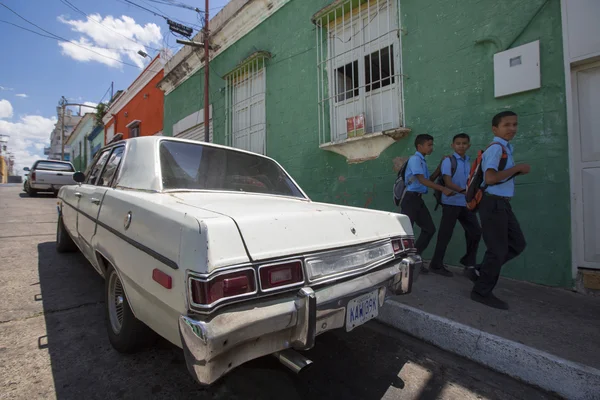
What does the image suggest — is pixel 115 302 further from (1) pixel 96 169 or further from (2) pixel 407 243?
(2) pixel 407 243

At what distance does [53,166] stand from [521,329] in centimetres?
1513

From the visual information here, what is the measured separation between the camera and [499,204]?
2.56 metres

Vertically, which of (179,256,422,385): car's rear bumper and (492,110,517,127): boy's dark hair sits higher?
(492,110,517,127): boy's dark hair

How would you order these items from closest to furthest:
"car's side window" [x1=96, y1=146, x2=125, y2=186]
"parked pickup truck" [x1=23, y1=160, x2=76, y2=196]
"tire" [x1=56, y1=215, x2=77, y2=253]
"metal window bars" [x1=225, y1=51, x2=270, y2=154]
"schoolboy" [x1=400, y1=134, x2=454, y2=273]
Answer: "car's side window" [x1=96, y1=146, x2=125, y2=186] → "schoolboy" [x1=400, y1=134, x2=454, y2=273] → "tire" [x1=56, y1=215, x2=77, y2=253] → "metal window bars" [x1=225, y1=51, x2=270, y2=154] → "parked pickup truck" [x1=23, y1=160, x2=76, y2=196]

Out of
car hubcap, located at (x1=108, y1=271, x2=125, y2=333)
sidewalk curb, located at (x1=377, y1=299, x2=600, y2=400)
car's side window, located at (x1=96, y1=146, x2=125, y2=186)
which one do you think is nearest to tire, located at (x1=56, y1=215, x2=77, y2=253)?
car's side window, located at (x1=96, y1=146, x2=125, y2=186)

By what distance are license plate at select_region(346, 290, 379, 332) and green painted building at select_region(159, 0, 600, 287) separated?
2.63m

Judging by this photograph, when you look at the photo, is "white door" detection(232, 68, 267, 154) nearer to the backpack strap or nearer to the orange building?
the backpack strap

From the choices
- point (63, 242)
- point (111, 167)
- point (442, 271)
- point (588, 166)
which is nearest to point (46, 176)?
point (63, 242)

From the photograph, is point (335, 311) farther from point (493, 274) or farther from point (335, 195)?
point (335, 195)

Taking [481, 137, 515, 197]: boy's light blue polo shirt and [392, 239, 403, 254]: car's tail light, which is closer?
[392, 239, 403, 254]: car's tail light

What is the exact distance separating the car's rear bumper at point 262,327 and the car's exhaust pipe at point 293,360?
0.26ft

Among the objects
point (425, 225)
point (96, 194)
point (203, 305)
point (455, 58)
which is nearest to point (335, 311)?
point (203, 305)

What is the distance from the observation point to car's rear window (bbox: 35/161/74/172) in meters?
11.8

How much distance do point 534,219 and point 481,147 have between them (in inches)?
39.0
